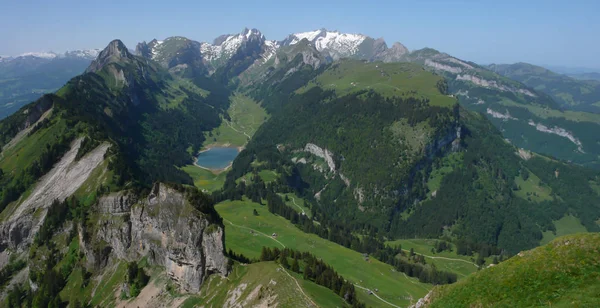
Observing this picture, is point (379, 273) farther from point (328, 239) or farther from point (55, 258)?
point (55, 258)

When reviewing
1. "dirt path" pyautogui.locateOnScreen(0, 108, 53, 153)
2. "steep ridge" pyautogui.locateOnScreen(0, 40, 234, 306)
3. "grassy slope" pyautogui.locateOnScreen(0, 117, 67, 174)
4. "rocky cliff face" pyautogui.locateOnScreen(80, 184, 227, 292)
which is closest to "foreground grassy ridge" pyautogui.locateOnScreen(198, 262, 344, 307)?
"rocky cliff face" pyautogui.locateOnScreen(80, 184, 227, 292)

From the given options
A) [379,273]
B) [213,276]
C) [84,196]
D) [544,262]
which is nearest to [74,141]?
[84,196]

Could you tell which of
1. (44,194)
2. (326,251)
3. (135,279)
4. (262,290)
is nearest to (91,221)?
(135,279)

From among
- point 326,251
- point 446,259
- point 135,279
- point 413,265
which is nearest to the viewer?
point 135,279

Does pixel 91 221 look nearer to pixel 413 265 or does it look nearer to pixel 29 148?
pixel 29 148

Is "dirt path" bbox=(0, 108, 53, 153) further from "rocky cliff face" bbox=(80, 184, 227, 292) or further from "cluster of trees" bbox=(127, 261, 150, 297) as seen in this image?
"cluster of trees" bbox=(127, 261, 150, 297)

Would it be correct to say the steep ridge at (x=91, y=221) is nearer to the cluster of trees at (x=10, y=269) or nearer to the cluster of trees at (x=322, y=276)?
the cluster of trees at (x=10, y=269)
